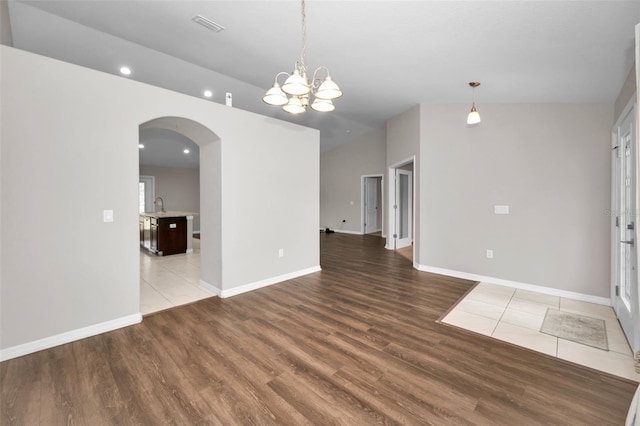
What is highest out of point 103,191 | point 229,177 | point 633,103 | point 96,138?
point 633,103

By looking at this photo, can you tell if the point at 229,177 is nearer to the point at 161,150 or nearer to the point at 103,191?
the point at 103,191

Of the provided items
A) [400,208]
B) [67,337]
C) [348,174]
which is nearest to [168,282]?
[67,337]

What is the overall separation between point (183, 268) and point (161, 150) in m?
5.45

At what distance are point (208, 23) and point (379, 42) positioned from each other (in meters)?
1.85

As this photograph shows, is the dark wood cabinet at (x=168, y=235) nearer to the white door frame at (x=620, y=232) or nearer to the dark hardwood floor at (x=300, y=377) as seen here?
the dark hardwood floor at (x=300, y=377)

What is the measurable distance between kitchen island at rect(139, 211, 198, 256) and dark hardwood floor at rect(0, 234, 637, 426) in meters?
3.51

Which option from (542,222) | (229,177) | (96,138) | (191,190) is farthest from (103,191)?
(191,190)

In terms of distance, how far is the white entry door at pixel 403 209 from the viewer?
275 inches

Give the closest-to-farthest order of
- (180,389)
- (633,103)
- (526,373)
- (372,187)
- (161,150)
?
(180,389) → (526,373) → (633,103) → (161,150) → (372,187)

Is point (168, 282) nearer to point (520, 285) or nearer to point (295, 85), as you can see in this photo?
point (295, 85)

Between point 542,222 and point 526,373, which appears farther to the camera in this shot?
point 542,222

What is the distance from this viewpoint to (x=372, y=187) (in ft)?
32.9

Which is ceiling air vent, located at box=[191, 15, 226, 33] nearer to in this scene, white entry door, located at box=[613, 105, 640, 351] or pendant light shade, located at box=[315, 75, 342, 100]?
pendant light shade, located at box=[315, 75, 342, 100]

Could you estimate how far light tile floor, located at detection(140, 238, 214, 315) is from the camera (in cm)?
358
